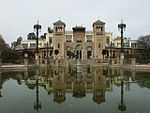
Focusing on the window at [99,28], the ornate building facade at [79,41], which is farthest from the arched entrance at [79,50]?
the window at [99,28]

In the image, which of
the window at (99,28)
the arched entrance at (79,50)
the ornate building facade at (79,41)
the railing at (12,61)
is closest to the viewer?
the railing at (12,61)

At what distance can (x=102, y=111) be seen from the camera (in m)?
8.52

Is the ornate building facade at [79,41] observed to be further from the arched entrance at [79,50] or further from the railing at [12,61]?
the railing at [12,61]

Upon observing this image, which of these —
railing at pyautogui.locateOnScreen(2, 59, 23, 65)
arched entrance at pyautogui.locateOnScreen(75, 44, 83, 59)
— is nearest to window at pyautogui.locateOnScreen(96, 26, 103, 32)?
arched entrance at pyautogui.locateOnScreen(75, 44, 83, 59)

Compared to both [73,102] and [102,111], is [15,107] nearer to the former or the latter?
[73,102]

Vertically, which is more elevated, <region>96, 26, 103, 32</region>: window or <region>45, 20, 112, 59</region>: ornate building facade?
<region>96, 26, 103, 32</region>: window

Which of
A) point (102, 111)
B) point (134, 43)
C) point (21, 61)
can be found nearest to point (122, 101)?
point (102, 111)

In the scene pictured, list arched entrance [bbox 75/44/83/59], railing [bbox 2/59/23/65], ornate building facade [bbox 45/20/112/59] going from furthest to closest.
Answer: arched entrance [bbox 75/44/83/59] < ornate building facade [bbox 45/20/112/59] < railing [bbox 2/59/23/65]

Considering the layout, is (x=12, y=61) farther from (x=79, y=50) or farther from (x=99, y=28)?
(x=99, y=28)

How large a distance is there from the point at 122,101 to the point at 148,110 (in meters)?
1.96

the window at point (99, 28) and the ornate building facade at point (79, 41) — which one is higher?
the window at point (99, 28)

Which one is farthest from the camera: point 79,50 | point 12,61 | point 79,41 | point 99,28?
point 79,41

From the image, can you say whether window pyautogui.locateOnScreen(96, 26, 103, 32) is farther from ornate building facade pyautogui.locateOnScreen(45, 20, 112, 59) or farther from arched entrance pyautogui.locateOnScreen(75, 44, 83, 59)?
arched entrance pyautogui.locateOnScreen(75, 44, 83, 59)

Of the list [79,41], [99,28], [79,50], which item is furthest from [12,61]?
[99,28]
